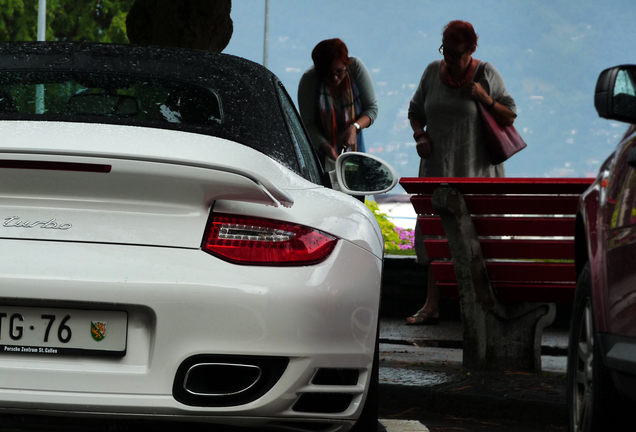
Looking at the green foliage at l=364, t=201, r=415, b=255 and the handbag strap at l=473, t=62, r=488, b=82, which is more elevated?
the handbag strap at l=473, t=62, r=488, b=82

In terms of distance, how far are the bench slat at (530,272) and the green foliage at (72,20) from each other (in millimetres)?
32730

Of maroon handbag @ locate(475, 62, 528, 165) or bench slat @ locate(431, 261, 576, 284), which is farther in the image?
maroon handbag @ locate(475, 62, 528, 165)

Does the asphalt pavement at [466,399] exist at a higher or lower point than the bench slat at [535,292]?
lower

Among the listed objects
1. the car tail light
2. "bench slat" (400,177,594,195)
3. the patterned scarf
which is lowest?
the car tail light

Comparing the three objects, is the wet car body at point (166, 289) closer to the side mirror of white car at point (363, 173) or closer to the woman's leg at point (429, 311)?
the side mirror of white car at point (363, 173)

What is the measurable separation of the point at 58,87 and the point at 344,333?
155 cm

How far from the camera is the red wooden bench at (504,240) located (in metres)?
5.10

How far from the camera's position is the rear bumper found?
2508 millimetres

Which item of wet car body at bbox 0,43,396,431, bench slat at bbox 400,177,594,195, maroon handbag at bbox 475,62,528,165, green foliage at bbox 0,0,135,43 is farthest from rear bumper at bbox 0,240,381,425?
green foliage at bbox 0,0,135,43

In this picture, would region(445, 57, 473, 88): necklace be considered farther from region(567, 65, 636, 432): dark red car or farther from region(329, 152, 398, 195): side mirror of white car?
region(567, 65, 636, 432): dark red car

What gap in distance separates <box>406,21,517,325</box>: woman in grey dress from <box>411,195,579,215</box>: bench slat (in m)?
1.76

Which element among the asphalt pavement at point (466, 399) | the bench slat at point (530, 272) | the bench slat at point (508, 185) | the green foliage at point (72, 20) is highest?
the green foliage at point (72, 20)

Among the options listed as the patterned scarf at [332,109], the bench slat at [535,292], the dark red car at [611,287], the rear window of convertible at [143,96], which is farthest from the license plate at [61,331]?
the patterned scarf at [332,109]

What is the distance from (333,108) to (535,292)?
9.15ft
